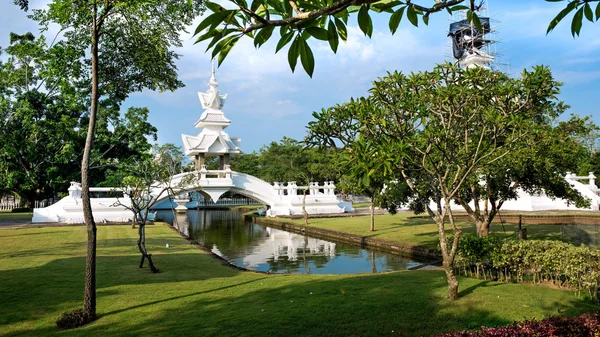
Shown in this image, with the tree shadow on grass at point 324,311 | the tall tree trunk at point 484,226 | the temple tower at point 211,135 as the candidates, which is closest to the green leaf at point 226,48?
the tree shadow on grass at point 324,311

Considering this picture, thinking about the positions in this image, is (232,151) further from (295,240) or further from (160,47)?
(160,47)

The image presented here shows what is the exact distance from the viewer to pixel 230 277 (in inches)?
355

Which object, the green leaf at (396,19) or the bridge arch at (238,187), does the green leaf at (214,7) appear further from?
the bridge arch at (238,187)

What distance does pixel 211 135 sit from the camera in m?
29.8

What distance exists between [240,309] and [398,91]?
4239 mm

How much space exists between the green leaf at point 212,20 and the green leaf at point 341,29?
0.42m

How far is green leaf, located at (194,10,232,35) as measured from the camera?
130cm

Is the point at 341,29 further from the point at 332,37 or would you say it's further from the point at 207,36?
the point at 207,36

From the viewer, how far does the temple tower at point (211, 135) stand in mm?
29438

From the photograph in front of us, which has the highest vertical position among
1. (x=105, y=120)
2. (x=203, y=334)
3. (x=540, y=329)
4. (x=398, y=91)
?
(x=105, y=120)

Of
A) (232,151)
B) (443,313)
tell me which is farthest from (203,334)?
(232,151)

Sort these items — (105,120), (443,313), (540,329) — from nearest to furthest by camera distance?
(540,329)
(443,313)
(105,120)

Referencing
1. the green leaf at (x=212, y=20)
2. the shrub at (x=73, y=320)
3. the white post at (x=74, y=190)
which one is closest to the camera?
the green leaf at (x=212, y=20)

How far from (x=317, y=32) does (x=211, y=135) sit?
29073 millimetres
